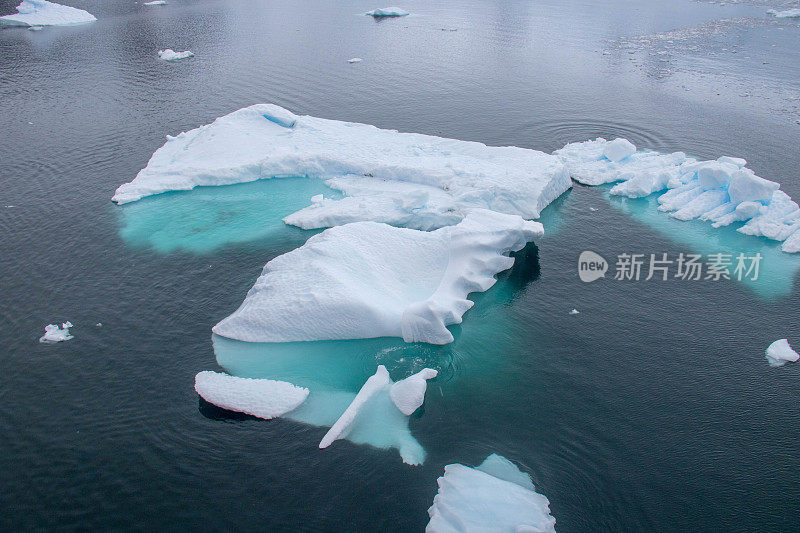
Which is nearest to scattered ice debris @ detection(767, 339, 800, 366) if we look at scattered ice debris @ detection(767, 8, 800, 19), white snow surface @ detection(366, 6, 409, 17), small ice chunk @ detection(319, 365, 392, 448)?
small ice chunk @ detection(319, 365, 392, 448)

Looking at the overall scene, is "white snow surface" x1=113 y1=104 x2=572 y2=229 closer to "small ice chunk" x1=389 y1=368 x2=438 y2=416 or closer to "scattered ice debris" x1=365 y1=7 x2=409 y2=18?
"small ice chunk" x1=389 y1=368 x2=438 y2=416

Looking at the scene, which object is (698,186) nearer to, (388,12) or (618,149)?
(618,149)

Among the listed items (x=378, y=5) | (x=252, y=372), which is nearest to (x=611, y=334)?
(x=252, y=372)

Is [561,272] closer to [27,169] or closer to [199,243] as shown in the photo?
[199,243]

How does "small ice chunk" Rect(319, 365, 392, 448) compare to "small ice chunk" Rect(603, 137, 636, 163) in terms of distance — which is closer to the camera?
"small ice chunk" Rect(319, 365, 392, 448)

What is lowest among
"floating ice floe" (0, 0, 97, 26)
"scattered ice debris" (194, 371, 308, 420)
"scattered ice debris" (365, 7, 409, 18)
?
"scattered ice debris" (194, 371, 308, 420)

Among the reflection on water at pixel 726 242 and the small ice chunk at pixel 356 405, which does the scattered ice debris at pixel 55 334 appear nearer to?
the small ice chunk at pixel 356 405
